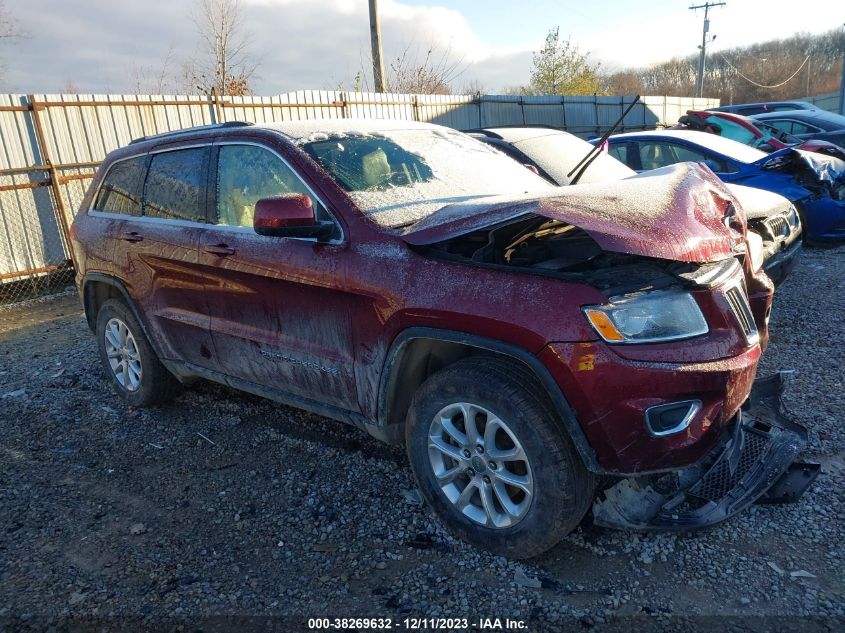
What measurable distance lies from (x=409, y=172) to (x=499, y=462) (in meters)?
1.67

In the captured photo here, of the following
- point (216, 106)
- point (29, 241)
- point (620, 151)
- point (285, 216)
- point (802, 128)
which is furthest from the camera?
point (802, 128)

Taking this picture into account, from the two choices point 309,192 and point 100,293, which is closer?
point 309,192

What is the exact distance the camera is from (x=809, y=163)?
682 cm

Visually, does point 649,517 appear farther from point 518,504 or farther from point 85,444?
point 85,444

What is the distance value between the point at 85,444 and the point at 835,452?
4.51 meters

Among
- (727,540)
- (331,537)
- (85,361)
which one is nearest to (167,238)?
(331,537)

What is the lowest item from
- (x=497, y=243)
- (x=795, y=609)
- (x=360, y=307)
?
(x=795, y=609)

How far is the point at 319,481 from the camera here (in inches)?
135

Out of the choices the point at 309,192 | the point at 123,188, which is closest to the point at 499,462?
the point at 309,192

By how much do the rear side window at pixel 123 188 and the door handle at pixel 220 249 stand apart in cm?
98

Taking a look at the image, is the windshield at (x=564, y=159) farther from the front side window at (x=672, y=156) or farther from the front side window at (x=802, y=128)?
the front side window at (x=802, y=128)

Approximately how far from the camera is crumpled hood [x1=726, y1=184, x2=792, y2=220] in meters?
4.77

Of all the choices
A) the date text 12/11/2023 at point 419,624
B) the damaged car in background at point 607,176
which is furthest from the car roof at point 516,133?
the date text 12/11/2023 at point 419,624

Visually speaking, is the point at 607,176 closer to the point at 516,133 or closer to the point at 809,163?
the point at 516,133
